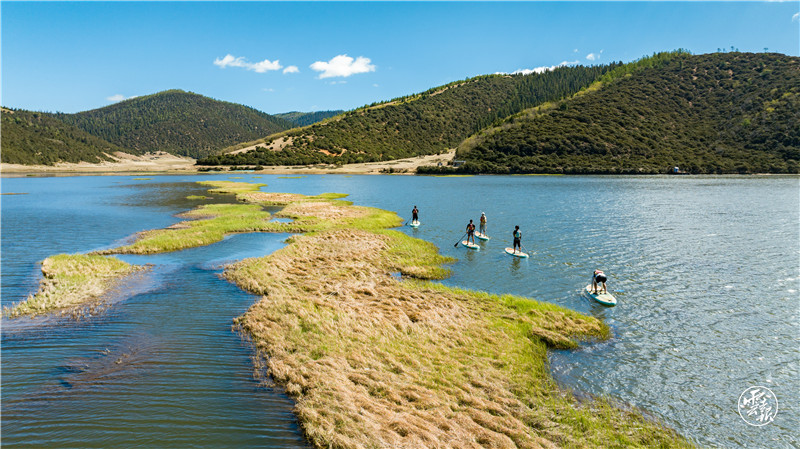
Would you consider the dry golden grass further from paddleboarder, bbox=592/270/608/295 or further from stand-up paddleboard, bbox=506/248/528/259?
stand-up paddleboard, bbox=506/248/528/259

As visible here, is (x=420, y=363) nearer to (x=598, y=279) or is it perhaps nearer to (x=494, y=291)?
(x=494, y=291)

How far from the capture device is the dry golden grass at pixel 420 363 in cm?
1142

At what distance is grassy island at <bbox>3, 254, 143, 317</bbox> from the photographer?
21828 millimetres

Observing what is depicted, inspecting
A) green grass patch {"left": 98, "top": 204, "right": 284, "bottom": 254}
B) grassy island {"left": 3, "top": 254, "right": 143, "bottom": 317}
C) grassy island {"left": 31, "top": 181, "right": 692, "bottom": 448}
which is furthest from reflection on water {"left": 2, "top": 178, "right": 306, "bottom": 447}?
green grass patch {"left": 98, "top": 204, "right": 284, "bottom": 254}

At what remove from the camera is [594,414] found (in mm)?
12938

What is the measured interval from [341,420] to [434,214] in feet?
166

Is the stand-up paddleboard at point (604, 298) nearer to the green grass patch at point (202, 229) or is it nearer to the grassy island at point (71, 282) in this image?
the grassy island at point (71, 282)

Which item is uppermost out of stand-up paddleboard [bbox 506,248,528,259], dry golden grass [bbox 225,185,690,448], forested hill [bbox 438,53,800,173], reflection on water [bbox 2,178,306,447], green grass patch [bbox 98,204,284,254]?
forested hill [bbox 438,53,800,173]

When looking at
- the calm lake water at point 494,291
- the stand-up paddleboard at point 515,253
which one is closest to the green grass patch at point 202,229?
the calm lake water at point 494,291

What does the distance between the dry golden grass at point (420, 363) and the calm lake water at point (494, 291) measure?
1.15 m

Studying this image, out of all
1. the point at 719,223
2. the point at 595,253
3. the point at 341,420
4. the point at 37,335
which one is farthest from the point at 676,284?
the point at 37,335

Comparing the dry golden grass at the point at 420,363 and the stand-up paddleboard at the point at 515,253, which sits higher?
the stand-up paddleboard at the point at 515,253

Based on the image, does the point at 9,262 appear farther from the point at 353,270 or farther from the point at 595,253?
the point at 595,253

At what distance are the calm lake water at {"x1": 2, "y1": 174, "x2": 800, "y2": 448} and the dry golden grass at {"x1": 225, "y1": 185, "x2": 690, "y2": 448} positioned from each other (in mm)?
1154
